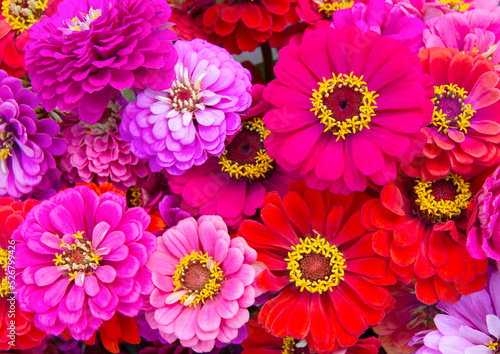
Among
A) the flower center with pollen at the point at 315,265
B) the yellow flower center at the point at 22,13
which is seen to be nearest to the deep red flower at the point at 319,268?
the flower center with pollen at the point at 315,265

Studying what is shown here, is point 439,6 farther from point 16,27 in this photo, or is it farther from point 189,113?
point 16,27

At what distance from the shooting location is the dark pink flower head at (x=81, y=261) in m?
0.54

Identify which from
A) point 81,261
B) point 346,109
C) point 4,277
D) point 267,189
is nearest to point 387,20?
point 346,109

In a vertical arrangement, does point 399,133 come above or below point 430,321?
above

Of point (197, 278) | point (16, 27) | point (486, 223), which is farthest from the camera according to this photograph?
point (16, 27)

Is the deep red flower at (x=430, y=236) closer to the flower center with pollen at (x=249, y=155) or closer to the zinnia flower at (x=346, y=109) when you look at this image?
the zinnia flower at (x=346, y=109)

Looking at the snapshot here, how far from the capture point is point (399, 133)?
0.53m

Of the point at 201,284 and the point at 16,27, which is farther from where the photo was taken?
the point at 16,27

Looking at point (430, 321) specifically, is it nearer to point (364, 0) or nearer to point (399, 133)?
point (399, 133)

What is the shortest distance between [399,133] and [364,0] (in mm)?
268

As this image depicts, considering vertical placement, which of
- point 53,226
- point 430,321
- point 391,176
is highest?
point 391,176

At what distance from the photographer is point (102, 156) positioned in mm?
663

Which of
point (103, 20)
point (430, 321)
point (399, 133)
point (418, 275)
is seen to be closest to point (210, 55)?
point (103, 20)

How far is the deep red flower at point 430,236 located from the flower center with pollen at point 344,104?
86 mm
